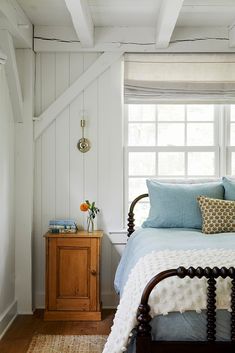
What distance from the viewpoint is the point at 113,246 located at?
4043mm

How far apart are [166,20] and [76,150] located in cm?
143

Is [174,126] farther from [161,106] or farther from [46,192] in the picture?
[46,192]

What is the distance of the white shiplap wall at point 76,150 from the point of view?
13.2 feet

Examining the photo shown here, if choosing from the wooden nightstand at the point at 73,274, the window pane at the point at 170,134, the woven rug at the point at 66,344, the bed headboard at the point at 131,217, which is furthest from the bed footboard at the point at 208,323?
the window pane at the point at 170,134

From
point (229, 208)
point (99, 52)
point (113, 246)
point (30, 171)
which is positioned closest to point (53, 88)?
point (99, 52)

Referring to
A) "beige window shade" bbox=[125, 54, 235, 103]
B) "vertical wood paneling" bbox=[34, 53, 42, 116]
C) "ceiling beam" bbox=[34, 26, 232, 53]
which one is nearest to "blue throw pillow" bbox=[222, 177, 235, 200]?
"beige window shade" bbox=[125, 54, 235, 103]

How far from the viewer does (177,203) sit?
349 cm

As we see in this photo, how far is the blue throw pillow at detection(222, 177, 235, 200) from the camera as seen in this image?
3516mm

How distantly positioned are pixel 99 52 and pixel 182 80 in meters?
0.82

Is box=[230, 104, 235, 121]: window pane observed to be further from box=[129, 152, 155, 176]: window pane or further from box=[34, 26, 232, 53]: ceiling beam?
box=[129, 152, 155, 176]: window pane

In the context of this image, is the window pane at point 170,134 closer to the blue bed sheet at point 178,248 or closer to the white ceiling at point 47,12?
the blue bed sheet at point 178,248

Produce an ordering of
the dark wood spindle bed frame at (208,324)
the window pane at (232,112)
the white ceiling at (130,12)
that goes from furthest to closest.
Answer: the window pane at (232,112) → the white ceiling at (130,12) → the dark wood spindle bed frame at (208,324)

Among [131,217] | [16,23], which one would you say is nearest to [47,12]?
[16,23]

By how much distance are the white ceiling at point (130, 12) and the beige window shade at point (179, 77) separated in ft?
1.02
